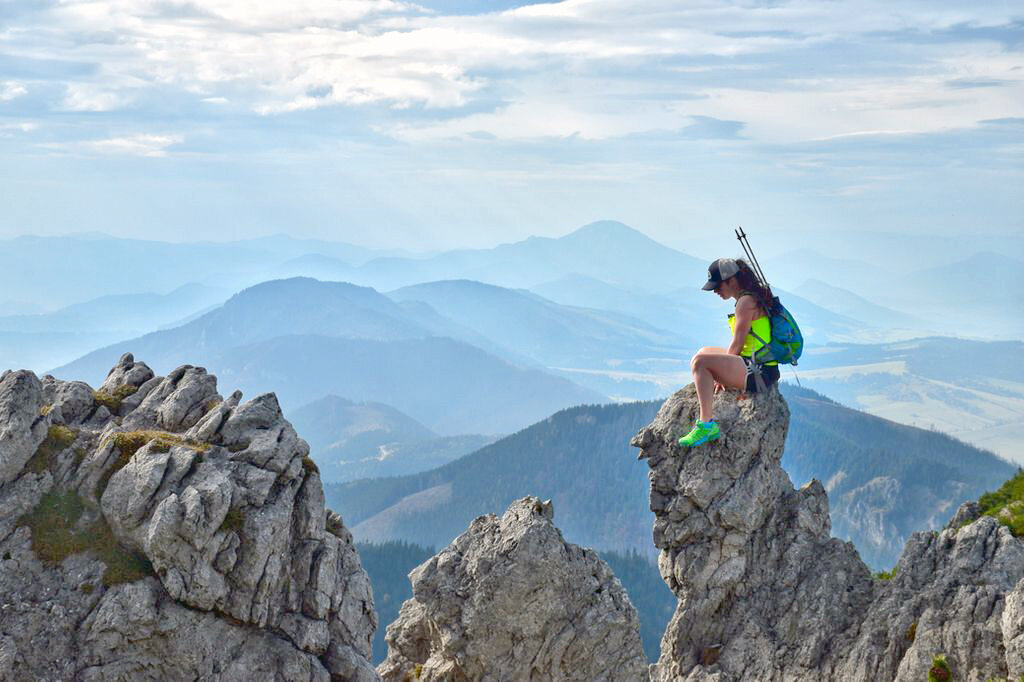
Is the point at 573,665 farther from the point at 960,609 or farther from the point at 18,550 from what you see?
the point at 18,550

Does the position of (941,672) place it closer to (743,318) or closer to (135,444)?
(743,318)

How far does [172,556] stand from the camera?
3009 cm

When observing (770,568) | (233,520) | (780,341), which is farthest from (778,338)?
(233,520)

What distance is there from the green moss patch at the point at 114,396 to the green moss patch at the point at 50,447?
4.54m

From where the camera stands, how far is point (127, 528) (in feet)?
101

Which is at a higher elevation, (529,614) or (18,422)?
(18,422)

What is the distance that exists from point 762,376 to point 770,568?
6.52m

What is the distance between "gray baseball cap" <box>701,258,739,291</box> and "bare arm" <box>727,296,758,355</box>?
0.92 meters

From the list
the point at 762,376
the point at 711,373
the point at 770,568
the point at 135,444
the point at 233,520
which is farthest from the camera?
the point at 770,568

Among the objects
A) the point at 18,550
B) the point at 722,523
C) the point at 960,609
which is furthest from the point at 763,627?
the point at 18,550

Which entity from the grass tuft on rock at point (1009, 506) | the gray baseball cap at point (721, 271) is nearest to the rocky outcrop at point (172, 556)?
the gray baseball cap at point (721, 271)

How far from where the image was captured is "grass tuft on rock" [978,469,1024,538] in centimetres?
3716

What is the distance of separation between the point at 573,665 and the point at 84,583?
48.0 feet

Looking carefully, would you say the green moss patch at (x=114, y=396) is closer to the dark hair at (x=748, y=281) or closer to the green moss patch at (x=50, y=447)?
the green moss patch at (x=50, y=447)
